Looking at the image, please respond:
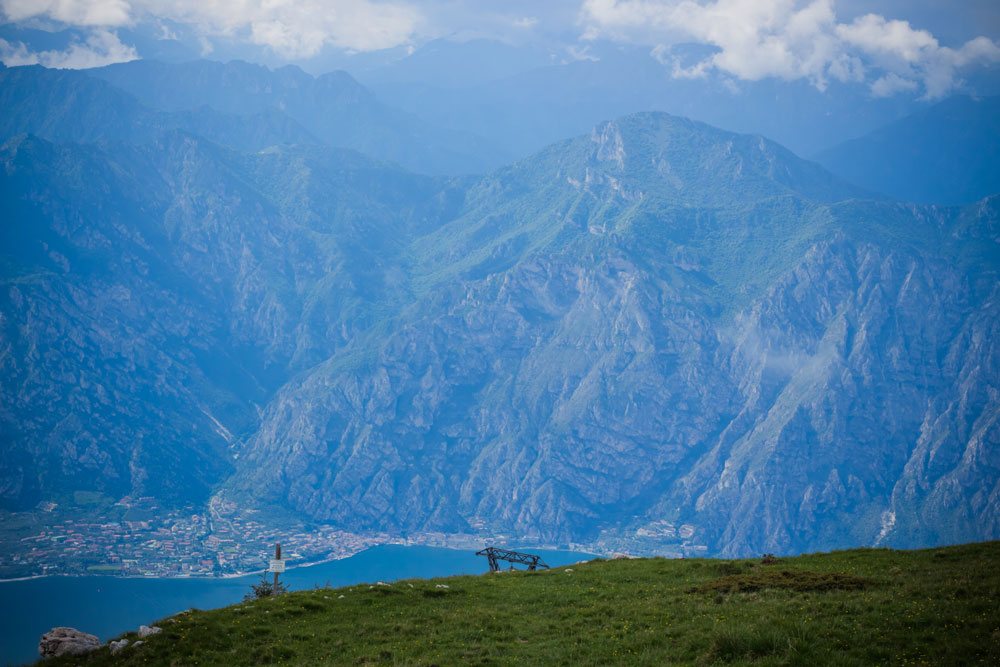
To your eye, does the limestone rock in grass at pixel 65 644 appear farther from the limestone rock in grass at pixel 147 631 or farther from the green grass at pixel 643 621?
the limestone rock in grass at pixel 147 631

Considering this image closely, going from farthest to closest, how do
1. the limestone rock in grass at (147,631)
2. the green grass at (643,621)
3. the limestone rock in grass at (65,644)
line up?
the limestone rock in grass at (147,631), the limestone rock in grass at (65,644), the green grass at (643,621)

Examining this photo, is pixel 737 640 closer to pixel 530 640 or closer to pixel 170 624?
pixel 530 640

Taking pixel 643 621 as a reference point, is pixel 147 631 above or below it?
above

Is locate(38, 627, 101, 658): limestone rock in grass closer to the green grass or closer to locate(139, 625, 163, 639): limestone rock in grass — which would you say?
the green grass

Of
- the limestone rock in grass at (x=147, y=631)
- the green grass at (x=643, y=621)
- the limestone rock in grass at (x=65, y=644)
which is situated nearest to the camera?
the green grass at (x=643, y=621)

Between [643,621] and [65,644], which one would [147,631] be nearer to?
[65,644]

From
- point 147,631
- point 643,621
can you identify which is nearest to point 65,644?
point 147,631

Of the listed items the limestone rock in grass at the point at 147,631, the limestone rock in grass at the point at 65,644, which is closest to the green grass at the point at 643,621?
the limestone rock in grass at the point at 147,631
